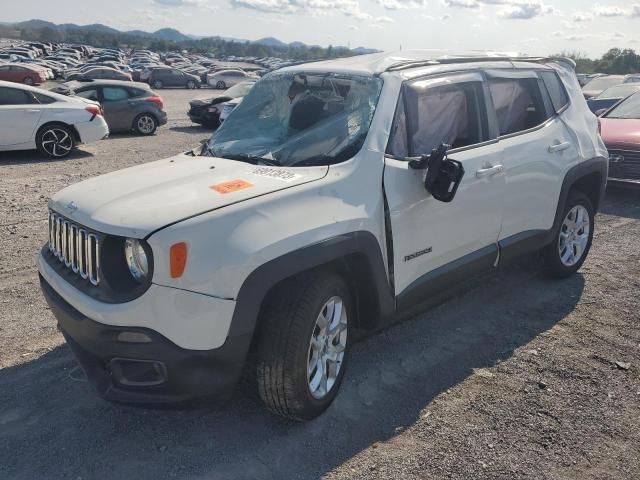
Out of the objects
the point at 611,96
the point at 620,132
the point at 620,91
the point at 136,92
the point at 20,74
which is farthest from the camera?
the point at 20,74

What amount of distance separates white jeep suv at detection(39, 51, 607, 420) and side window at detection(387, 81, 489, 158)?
13 millimetres

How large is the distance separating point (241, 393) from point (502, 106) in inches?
111

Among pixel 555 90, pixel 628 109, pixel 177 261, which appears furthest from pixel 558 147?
pixel 628 109

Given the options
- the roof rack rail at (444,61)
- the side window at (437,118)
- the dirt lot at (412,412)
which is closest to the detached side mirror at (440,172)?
the side window at (437,118)

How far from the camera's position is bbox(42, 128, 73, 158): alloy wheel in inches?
459

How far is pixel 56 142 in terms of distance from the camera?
1173 centimetres

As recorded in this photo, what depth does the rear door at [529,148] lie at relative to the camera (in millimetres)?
4484

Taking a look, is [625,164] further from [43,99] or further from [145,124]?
[145,124]

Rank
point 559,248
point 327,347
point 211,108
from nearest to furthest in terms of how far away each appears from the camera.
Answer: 1. point 327,347
2. point 559,248
3. point 211,108

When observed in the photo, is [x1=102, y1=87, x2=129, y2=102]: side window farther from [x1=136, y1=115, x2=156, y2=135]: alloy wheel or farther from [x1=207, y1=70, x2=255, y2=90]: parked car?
[x1=207, y1=70, x2=255, y2=90]: parked car

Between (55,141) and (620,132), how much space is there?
32.9 ft

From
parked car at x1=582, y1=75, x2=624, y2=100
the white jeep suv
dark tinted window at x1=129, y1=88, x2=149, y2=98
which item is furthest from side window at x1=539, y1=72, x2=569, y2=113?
parked car at x1=582, y1=75, x2=624, y2=100

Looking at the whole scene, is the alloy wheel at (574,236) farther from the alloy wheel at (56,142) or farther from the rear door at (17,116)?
the rear door at (17,116)

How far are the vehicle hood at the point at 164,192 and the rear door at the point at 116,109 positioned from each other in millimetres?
13006
